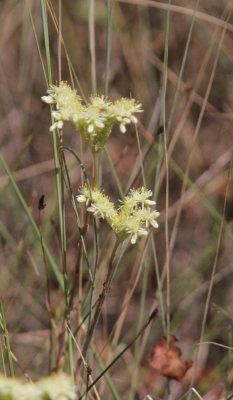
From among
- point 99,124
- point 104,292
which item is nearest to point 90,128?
point 99,124

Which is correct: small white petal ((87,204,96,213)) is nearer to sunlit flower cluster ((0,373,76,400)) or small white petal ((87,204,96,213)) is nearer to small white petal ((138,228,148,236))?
small white petal ((138,228,148,236))

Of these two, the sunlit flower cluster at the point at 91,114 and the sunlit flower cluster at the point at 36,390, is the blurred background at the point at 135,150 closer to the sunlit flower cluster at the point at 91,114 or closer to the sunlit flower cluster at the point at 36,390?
the sunlit flower cluster at the point at 91,114

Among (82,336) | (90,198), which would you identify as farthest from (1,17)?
(90,198)

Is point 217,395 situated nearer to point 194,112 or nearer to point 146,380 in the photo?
point 146,380

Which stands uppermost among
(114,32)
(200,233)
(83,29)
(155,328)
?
(83,29)

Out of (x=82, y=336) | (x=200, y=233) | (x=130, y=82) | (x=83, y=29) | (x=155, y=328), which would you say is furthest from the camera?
(x=83, y=29)

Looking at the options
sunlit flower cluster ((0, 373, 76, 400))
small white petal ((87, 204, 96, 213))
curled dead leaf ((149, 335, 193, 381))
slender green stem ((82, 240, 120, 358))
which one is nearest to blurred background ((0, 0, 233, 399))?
curled dead leaf ((149, 335, 193, 381))
